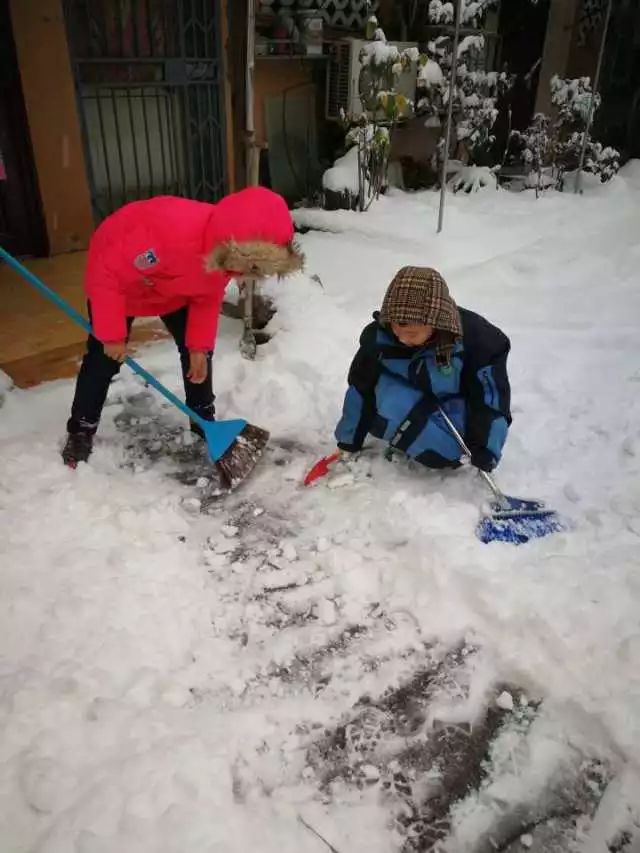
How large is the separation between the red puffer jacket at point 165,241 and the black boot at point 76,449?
0.54m

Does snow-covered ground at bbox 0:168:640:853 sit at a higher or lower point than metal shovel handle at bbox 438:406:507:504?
lower

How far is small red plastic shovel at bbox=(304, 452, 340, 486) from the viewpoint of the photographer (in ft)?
9.16

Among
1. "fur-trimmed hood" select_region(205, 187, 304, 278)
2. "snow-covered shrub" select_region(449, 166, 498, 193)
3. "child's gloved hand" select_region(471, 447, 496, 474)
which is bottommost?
"child's gloved hand" select_region(471, 447, 496, 474)

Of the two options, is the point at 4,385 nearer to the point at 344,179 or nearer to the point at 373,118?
the point at 344,179

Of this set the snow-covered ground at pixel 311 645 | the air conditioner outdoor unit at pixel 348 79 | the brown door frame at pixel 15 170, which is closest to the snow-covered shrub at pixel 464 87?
the air conditioner outdoor unit at pixel 348 79

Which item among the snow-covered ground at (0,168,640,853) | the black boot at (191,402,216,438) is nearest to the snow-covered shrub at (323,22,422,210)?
the snow-covered ground at (0,168,640,853)

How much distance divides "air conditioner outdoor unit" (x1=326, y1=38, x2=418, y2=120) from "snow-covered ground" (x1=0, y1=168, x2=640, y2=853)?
3.93 meters

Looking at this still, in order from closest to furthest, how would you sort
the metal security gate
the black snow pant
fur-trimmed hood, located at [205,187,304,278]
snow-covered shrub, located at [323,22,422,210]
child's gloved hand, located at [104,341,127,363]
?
fur-trimmed hood, located at [205,187,304,278]
child's gloved hand, located at [104,341,127,363]
the black snow pant
the metal security gate
snow-covered shrub, located at [323,22,422,210]

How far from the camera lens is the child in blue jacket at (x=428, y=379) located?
2365 millimetres

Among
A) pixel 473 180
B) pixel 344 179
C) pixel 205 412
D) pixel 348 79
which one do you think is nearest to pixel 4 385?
pixel 205 412

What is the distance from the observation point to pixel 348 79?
242 inches

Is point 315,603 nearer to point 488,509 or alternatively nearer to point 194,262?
point 488,509

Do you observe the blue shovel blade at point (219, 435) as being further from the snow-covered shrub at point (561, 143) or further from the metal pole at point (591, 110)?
the metal pole at point (591, 110)

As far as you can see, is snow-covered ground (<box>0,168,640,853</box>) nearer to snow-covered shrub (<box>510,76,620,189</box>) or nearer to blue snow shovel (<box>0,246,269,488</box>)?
blue snow shovel (<box>0,246,269,488</box>)
